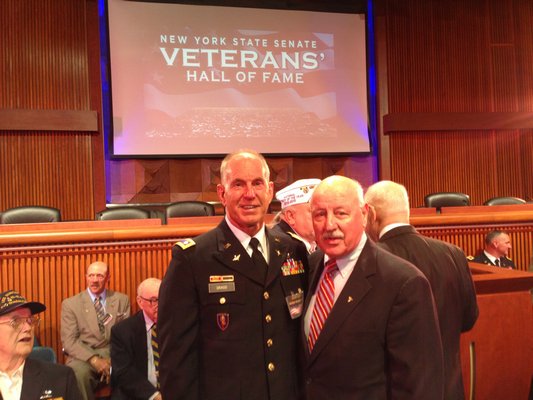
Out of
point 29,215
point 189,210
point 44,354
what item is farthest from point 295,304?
point 29,215

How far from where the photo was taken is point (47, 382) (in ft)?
7.65

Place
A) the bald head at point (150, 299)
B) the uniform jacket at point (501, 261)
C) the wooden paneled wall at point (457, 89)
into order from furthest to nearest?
the wooden paneled wall at point (457, 89), the uniform jacket at point (501, 261), the bald head at point (150, 299)

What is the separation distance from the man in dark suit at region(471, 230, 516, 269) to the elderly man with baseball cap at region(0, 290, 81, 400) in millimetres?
3408

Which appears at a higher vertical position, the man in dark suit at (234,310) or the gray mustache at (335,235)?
the gray mustache at (335,235)

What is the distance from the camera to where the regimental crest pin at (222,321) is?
1.77 metres

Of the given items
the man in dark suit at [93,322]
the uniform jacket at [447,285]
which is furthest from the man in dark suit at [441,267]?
the man in dark suit at [93,322]

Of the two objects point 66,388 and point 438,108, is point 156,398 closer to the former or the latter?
point 66,388

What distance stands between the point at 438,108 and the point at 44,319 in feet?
23.8

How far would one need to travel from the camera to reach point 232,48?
816 cm

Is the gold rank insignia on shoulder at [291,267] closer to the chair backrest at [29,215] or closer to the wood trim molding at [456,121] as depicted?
the chair backrest at [29,215]

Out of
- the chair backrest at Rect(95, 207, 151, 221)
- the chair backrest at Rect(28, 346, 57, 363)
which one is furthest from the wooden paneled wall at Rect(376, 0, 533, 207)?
the chair backrest at Rect(28, 346, 57, 363)

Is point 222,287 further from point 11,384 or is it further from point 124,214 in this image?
point 124,214

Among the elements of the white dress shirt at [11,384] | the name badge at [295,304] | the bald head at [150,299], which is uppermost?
the name badge at [295,304]

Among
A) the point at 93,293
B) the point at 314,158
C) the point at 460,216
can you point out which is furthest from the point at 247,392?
the point at 314,158
